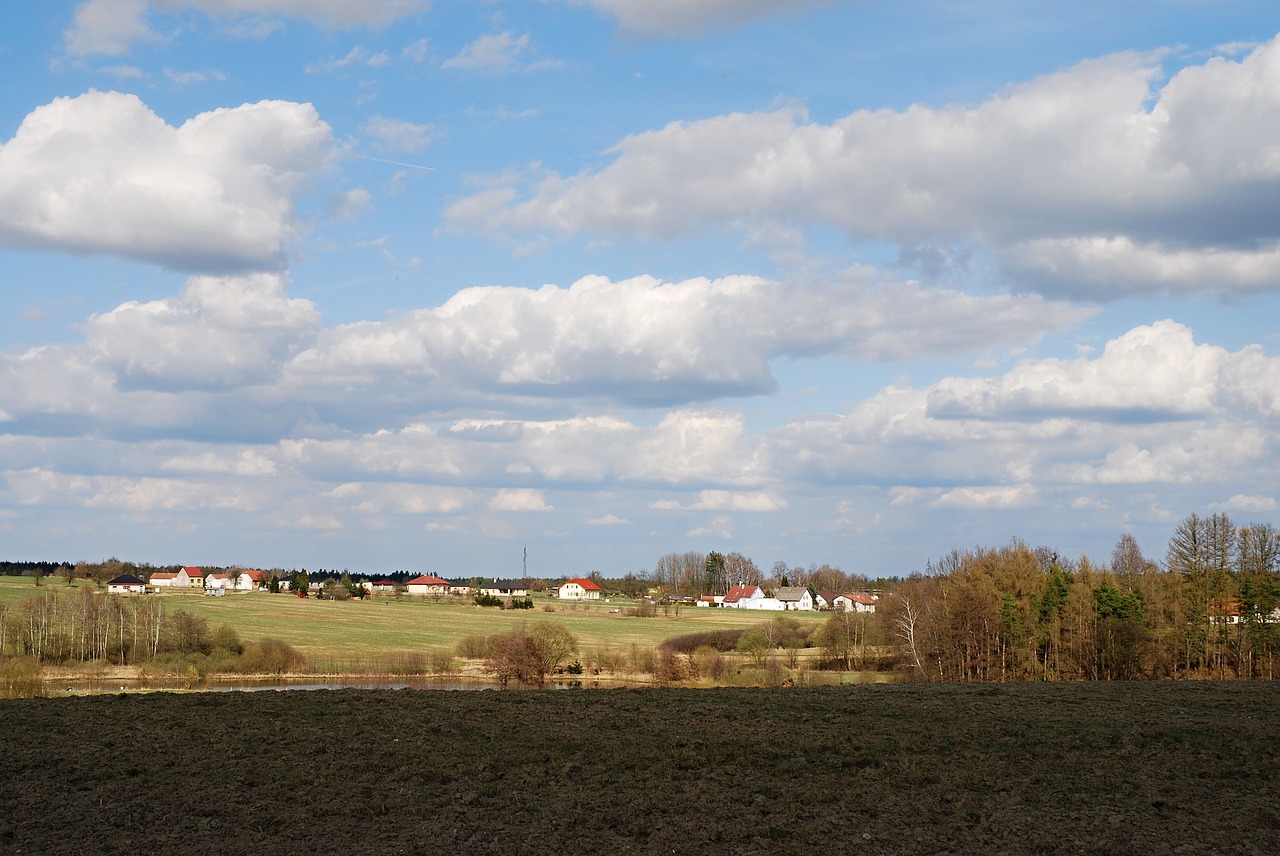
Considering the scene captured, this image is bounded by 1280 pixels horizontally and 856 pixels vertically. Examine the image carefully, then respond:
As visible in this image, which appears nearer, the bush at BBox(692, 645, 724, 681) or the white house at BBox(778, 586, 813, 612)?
the bush at BBox(692, 645, 724, 681)

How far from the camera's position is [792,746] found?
53.1 feet

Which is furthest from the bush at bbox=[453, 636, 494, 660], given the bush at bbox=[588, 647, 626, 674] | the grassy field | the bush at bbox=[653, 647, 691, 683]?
the bush at bbox=[653, 647, 691, 683]

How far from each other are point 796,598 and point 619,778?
161 meters

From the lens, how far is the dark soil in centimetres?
1174

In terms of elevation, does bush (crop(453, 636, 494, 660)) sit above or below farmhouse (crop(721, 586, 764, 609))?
above

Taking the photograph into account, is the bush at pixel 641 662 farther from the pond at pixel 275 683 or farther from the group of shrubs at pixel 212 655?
the group of shrubs at pixel 212 655

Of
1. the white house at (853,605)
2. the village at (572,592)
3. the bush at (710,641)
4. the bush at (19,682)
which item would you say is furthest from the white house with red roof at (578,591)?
the bush at (19,682)

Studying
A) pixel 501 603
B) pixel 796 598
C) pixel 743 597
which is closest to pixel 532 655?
pixel 501 603

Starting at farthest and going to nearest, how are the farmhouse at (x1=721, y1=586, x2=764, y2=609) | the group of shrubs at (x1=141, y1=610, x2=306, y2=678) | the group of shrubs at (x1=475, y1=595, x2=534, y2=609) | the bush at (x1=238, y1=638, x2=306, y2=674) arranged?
the farmhouse at (x1=721, y1=586, x2=764, y2=609), the group of shrubs at (x1=475, y1=595, x2=534, y2=609), the bush at (x1=238, y1=638, x2=306, y2=674), the group of shrubs at (x1=141, y1=610, x2=306, y2=678)

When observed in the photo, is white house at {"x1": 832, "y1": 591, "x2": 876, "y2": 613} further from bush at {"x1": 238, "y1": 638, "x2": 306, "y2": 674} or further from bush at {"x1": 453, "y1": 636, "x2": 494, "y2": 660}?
bush at {"x1": 238, "y1": 638, "x2": 306, "y2": 674}

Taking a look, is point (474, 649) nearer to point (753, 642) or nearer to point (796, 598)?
point (753, 642)

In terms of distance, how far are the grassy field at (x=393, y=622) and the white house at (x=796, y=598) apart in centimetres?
3533

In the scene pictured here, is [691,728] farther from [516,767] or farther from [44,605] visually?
[44,605]

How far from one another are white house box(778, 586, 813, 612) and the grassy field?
35.3 meters
